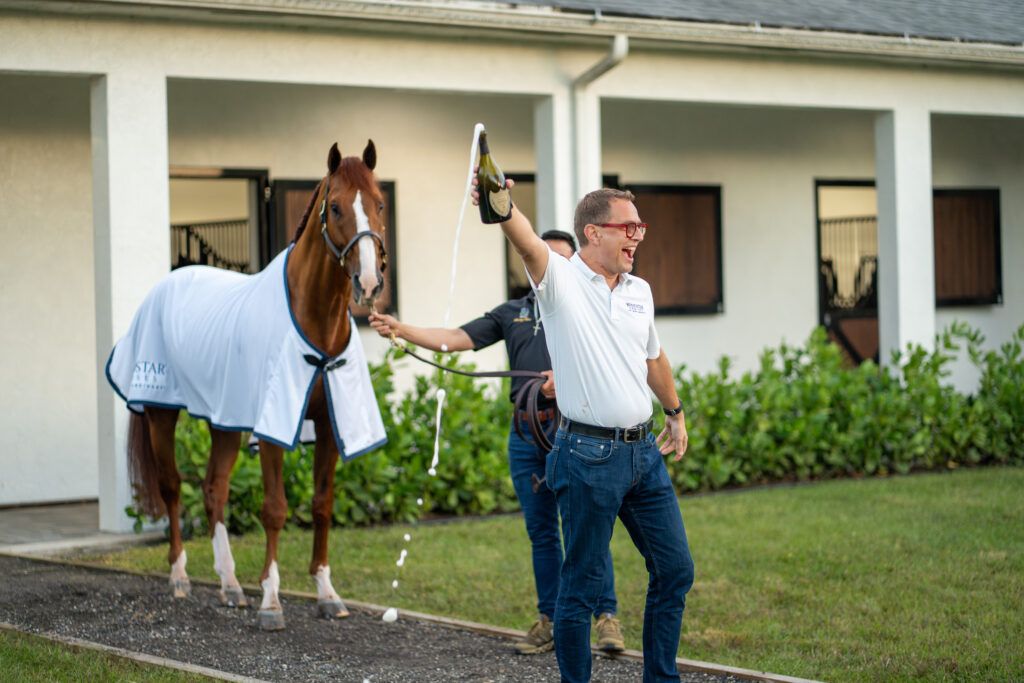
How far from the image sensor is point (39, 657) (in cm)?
576

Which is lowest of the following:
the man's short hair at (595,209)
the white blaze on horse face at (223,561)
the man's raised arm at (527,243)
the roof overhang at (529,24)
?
the white blaze on horse face at (223,561)

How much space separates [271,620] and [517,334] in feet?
6.29

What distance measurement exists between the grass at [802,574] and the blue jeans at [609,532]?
105 cm

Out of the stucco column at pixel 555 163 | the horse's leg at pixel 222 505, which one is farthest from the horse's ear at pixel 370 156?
the stucco column at pixel 555 163

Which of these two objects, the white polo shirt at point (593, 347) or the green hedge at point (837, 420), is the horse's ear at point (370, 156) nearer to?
the white polo shirt at point (593, 347)

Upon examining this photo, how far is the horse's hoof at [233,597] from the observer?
7211mm

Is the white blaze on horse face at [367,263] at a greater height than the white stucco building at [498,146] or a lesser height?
lesser

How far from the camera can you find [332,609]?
6930 mm

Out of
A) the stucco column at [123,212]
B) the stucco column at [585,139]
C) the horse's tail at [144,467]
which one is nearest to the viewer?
the horse's tail at [144,467]

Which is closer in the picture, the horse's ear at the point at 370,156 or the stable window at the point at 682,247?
the horse's ear at the point at 370,156

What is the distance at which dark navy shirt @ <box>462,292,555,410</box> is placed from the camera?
20.7ft

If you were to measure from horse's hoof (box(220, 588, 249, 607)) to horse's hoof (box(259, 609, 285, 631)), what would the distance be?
1.84 feet

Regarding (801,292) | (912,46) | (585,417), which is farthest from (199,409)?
(801,292)

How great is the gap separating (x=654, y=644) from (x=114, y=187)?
5.58 m
